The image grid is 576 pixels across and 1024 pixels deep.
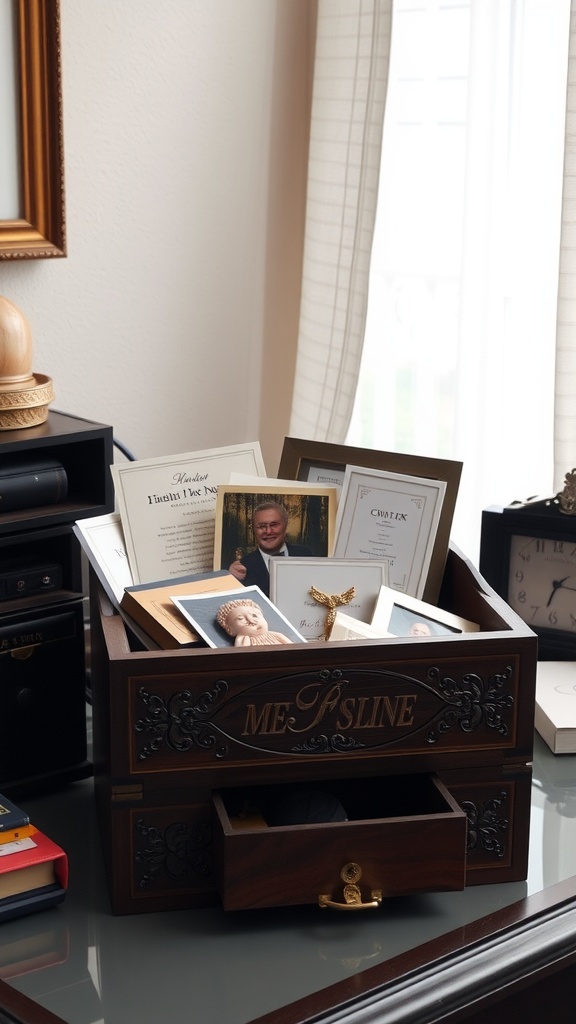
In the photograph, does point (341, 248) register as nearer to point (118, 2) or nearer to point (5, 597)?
point (118, 2)

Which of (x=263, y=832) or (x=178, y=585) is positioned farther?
(x=178, y=585)

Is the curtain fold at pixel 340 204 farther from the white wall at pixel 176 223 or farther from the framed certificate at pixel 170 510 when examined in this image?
the framed certificate at pixel 170 510

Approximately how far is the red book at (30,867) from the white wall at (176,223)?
0.76 metres

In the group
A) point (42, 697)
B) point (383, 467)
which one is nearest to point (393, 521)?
point (383, 467)

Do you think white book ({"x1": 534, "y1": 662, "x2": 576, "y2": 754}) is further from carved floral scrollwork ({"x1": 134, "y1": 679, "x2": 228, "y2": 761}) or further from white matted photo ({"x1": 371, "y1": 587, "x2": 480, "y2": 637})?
carved floral scrollwork ({"x1": 134, "y1": 679, "x2": 228, "y2": 761})

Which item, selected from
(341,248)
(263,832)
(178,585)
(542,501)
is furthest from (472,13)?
(263,832)

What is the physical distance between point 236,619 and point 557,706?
1.43 feet

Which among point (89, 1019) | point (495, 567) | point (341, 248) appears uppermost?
point (341, 248)

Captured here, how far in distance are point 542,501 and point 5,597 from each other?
626 millimetres

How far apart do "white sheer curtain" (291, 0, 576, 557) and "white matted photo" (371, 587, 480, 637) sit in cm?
54

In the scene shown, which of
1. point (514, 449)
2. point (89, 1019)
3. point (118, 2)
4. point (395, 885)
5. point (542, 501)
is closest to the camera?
point (89, 1019)

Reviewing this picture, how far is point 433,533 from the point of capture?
3.64ft

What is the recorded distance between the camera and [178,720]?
853 mm

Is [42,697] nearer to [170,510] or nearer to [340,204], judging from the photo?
[170,510]
